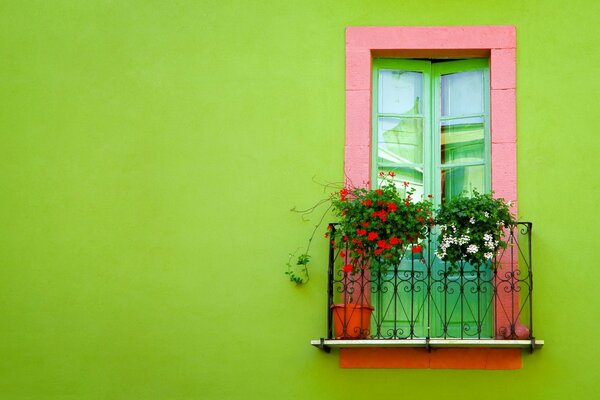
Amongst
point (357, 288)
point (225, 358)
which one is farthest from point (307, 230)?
point (225, 358)

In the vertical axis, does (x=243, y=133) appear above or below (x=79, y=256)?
above

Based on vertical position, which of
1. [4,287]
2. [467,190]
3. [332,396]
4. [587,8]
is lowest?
[332,396]

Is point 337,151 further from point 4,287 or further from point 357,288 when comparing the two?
point 4,287

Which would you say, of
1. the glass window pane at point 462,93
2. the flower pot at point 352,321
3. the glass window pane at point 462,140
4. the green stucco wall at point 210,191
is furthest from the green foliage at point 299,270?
the glass window pane at point 462,93

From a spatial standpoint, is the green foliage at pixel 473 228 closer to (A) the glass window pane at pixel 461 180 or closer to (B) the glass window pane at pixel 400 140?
(A) the glass window pane at pixel 461 180

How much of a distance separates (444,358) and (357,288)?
784 millimetres

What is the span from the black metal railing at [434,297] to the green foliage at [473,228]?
0.12 metres

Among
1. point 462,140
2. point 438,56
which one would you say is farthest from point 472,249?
point 438,56

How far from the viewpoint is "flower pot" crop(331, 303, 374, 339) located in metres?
8.28

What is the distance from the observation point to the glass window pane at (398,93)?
29.8ft

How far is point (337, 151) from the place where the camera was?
8766mm

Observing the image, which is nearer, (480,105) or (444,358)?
(444,358)

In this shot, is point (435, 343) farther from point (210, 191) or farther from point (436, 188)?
point (210, 191)

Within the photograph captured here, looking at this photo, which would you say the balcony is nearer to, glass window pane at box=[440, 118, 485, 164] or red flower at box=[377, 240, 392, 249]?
red flower at box=[377, 240, 392, 249]
